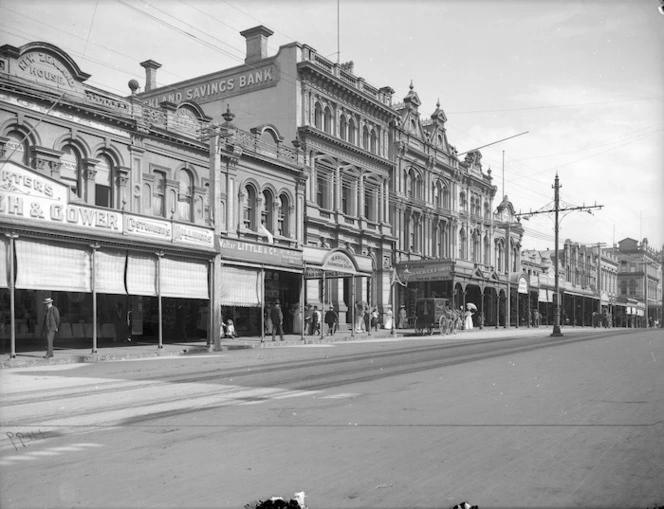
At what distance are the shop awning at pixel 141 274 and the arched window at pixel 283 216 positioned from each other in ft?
37.9

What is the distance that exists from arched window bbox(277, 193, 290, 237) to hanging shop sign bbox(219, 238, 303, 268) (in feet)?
14.2

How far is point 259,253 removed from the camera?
2564 cm

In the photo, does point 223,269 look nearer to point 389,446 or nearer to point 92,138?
point 92,138

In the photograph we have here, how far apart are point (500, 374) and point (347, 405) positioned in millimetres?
5496

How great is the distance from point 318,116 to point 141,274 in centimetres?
1861

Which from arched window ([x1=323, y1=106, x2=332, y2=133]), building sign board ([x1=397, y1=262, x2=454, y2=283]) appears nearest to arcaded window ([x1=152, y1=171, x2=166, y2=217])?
arched window ([x1=323, y1=106, x2=332, y2=133])

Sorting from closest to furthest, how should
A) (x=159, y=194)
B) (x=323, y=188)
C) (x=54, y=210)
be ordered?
(x=54, y=210), (x=159, y=194), (x=323, y=188)

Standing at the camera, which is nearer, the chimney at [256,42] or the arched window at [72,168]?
the arched window at [72,168]

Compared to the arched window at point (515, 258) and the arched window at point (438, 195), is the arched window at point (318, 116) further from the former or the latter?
the arched window at point (515, 258)

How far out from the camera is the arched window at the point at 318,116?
36.4 meters

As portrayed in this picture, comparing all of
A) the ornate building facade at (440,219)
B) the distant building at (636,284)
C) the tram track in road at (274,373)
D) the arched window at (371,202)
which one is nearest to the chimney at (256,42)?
the arched window at (371,202)

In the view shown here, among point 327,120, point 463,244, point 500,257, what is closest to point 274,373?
point 327,120

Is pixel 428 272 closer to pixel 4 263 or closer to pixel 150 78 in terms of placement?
pixel 150 78

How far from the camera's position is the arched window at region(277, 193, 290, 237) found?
107 ft
